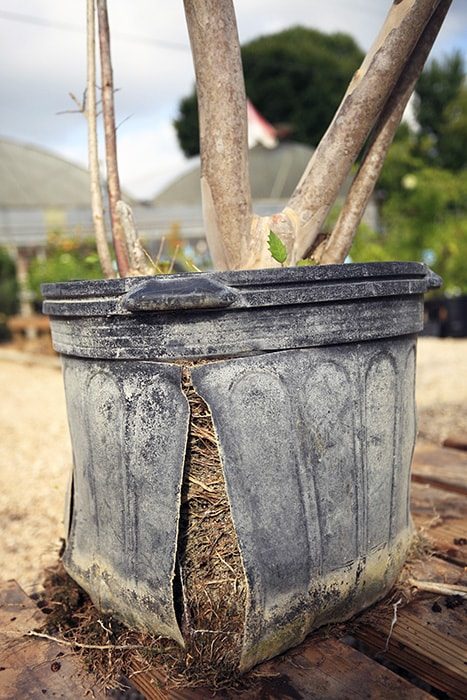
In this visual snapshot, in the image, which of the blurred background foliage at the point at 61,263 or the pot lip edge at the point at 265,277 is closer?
the pot lip edge at the point at 265,277

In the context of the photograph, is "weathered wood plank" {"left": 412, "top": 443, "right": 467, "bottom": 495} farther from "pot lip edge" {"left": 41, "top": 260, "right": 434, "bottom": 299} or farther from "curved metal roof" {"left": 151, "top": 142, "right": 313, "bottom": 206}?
"curved metal roof" {"left": 151, "top": 142, "right": 313, "bottom": 206}

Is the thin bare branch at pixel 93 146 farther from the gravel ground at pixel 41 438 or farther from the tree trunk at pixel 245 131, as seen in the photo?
the gravel ground at pixel 41 438

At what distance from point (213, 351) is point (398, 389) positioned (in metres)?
0.40

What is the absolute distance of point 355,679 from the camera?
1.04 m

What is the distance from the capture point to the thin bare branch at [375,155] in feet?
4.31

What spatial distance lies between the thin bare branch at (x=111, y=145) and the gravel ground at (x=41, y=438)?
637 millimetres

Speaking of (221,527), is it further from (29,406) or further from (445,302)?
(445,302)

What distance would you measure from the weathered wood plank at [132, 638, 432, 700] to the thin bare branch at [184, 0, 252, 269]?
28.6 inches

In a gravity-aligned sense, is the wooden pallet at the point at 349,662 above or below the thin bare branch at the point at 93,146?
below

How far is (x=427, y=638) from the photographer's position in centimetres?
114

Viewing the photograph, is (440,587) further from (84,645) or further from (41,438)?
(41,438)

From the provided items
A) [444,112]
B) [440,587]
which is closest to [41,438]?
[440,587]

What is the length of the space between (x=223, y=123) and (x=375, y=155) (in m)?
0.32

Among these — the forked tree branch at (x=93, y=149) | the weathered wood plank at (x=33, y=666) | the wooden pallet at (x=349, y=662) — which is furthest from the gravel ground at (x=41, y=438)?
the forked tree branch at (x=93, y=149)
